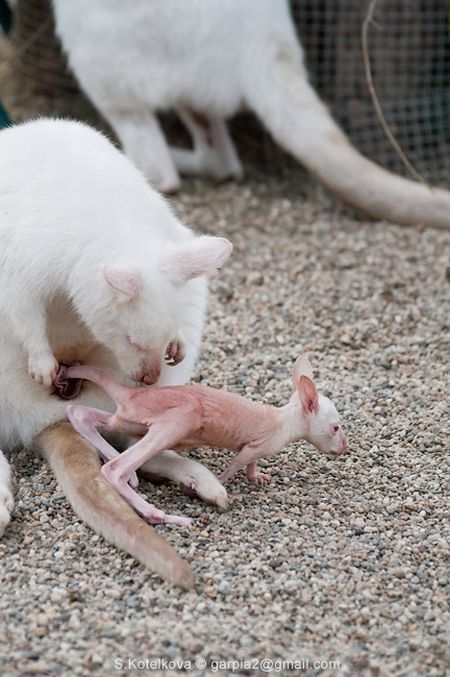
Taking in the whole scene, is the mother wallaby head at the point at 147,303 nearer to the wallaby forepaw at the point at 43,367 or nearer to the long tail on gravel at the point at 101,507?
the wallaby forepaw at the point at 43,367

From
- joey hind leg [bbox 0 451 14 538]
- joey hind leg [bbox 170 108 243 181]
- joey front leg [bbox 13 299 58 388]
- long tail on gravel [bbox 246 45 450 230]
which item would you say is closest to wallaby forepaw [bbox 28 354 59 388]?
joey front leg [bbox 13 299 58 388]

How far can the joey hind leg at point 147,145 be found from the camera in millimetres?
5445

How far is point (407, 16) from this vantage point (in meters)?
5.78

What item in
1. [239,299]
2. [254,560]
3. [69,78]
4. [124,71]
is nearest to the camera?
[254,560]

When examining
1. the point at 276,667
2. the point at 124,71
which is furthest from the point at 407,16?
the point at 276,667

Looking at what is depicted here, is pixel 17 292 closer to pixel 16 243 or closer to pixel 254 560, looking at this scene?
pixel 16 243

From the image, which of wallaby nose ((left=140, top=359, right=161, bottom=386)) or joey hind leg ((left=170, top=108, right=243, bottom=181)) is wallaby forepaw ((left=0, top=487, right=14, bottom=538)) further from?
joey hind leg ((left=170, top=108, right=243, bottom=181))

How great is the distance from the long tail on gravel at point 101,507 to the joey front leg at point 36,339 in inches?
7.1

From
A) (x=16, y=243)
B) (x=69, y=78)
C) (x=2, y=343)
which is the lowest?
(x=69, y=78)

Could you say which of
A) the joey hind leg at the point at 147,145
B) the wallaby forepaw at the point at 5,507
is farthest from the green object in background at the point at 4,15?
the wallaby forepaw at the point at 5,507

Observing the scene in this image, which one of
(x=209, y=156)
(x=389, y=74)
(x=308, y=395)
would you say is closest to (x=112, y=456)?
(x=308, y=395)

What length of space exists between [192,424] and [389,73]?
3.54m

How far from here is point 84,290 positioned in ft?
9.66

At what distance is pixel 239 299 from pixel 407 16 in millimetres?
2054
